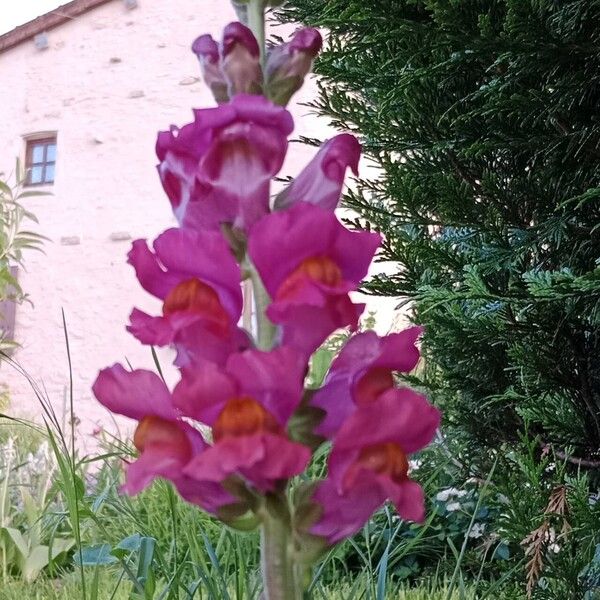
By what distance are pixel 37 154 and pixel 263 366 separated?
5863 mm

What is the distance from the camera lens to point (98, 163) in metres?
5.37

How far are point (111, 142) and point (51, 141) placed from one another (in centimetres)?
71

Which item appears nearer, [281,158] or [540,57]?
[281,158]

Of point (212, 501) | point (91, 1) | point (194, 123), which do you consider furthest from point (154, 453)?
point (91, 1)

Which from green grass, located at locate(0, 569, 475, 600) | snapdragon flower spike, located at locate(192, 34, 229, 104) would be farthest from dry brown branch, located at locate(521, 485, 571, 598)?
snapdragon flower spike, located at locate(192, 34, 229, 104)

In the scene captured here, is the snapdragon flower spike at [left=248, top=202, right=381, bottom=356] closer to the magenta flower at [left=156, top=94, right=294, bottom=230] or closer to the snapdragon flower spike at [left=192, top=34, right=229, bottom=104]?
the magenta flower at [left=156, top=94, right=294, bottom=230]

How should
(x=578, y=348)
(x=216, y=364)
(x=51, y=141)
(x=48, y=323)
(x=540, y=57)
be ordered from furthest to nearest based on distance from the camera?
(x=51, y=141) → (x=48, y=323) → (x=578, y=348) → (x=540, y=57) → (x=216, y=364)

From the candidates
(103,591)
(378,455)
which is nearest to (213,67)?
(378,455)

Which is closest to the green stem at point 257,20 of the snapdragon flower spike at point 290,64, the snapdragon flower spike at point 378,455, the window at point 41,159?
the snapdragon flower spike at point 290,64

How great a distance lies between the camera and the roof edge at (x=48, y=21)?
5527 millimetres

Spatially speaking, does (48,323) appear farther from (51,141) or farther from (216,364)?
(216,364)

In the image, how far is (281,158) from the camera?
466 millimetres

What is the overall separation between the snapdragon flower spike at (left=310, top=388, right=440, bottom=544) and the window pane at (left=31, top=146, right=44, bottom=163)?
5.80 m

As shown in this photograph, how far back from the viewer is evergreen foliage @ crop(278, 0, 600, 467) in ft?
2.99
